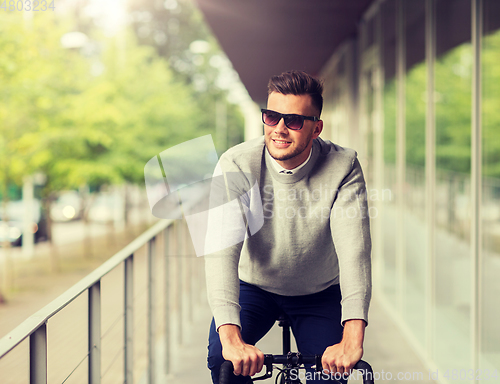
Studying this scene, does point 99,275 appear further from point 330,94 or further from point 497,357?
point 330,94

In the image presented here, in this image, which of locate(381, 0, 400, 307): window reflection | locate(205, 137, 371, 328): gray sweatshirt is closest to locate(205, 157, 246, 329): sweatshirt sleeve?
locate(205, 137, 371, 328): gray sweatshirt

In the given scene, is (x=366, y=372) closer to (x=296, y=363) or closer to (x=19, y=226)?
(x=296, y=363)

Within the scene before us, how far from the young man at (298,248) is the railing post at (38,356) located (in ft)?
1.91

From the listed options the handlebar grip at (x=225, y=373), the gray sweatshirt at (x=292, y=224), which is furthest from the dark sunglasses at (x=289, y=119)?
the handlebar grip at (x=225, y=373)

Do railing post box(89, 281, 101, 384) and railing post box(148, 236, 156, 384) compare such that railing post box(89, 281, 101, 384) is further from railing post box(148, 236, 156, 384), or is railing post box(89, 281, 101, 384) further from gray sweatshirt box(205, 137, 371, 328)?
railing post box(148, 236, 156, 384)

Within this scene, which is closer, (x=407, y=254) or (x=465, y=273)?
(x=465, y=273)

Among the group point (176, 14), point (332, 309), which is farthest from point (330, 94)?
point (176, 14)

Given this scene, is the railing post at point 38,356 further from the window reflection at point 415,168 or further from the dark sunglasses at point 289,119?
the window reflection at point 415,168

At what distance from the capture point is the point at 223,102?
35781mm

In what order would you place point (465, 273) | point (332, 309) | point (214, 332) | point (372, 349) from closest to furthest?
point (214, 332) → point (332, 309) → point (465, 273) → point (372, 349)

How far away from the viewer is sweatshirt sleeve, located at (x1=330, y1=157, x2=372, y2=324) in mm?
1979

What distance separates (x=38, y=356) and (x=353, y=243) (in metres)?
1.18

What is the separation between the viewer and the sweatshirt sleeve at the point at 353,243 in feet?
6.49

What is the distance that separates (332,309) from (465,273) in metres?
1.56
